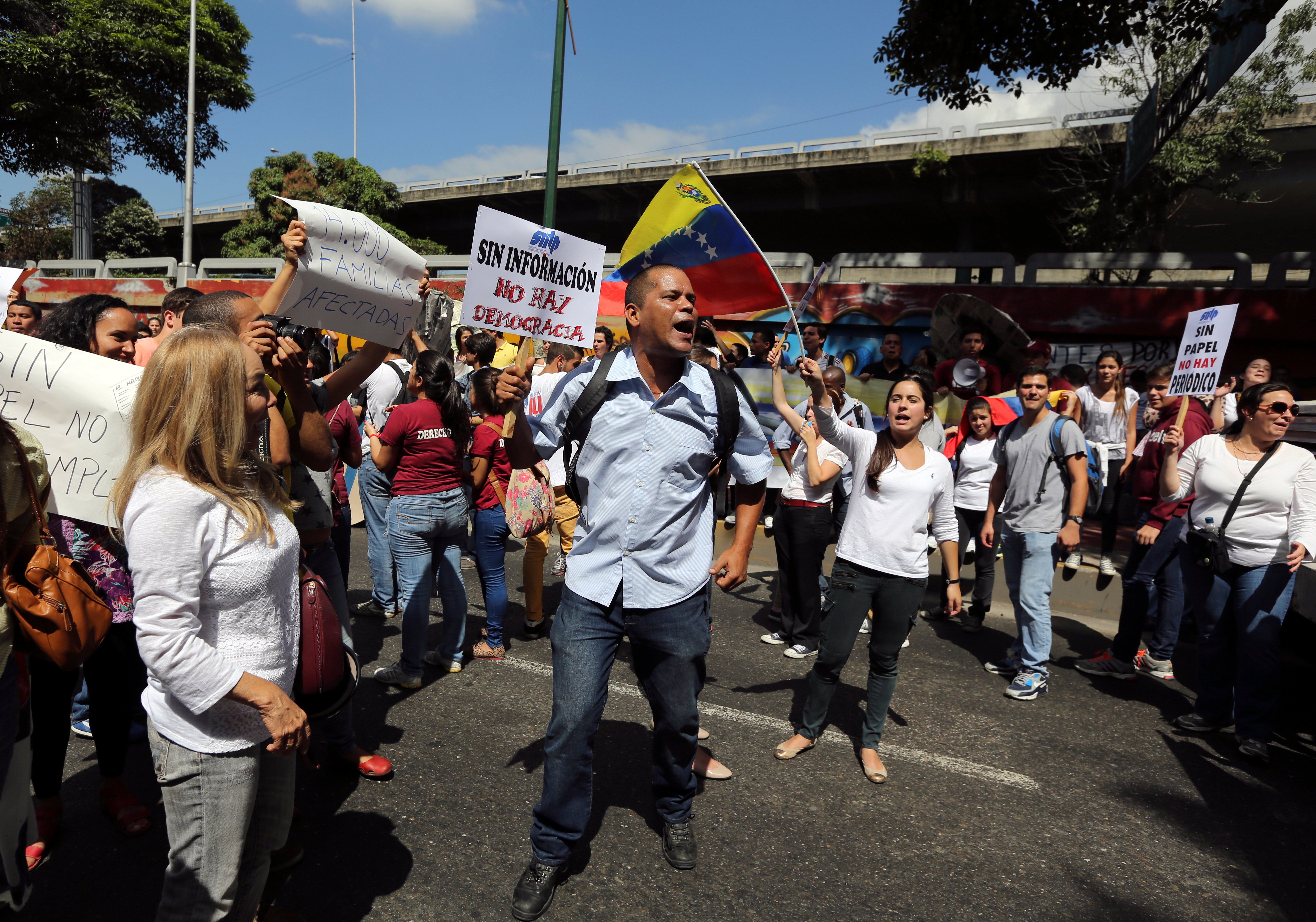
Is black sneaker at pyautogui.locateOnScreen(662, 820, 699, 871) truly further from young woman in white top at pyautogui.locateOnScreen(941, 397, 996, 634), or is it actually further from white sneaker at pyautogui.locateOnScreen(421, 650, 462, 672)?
young woman in white top at pyautogui.locateOnScreen(941, 397, 996, 634)

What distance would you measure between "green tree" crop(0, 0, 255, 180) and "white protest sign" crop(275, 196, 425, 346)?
25009 mm

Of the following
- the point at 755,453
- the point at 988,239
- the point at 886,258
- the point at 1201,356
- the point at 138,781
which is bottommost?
the point at 138,781

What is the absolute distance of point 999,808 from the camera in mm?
3531

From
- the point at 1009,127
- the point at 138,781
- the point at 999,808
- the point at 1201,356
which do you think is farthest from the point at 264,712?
the point at 1009,127

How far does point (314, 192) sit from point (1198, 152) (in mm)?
26311

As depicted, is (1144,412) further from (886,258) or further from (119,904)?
(119,904)

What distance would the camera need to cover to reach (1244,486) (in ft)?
13.9

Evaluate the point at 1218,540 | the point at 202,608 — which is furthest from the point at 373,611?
the point at 1218,540

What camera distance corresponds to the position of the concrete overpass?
18609mm

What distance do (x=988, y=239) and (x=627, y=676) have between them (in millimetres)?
24342

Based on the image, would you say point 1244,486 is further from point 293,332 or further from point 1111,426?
point 293,332

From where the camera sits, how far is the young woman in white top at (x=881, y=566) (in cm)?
377

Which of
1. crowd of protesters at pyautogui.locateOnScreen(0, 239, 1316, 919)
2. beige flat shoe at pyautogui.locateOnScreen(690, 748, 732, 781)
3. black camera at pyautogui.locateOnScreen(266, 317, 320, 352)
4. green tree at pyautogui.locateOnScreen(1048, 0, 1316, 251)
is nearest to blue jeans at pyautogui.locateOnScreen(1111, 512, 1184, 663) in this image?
crowd of protesters at pyautogui.locateOnScreen(0, 239, 1316, 919)

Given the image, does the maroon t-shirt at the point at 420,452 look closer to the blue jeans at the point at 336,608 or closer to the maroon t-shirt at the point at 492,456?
the maroon t-shirt at the point at 492,456
